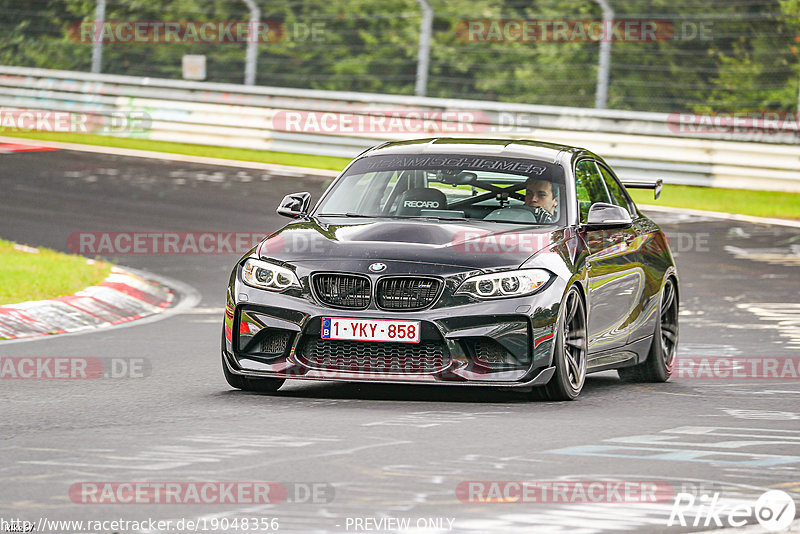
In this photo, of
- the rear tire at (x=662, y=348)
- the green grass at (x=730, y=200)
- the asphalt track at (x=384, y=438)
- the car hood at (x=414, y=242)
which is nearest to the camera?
the asphalt track at (x=384, y=438)

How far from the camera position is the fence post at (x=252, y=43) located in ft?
89.1

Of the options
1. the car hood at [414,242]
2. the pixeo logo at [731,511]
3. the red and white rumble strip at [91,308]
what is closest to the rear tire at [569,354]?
the car hood at [414,242]

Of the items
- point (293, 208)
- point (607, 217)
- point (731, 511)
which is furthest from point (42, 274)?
point (731, 511)

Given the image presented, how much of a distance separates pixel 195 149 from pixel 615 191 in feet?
55.6

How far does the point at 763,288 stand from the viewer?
54.1 ft

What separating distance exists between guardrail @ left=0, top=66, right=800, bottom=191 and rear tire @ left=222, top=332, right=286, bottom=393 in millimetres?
15092

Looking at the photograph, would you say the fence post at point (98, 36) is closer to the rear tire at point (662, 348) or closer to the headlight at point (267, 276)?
the rear tire at point (662, 348)

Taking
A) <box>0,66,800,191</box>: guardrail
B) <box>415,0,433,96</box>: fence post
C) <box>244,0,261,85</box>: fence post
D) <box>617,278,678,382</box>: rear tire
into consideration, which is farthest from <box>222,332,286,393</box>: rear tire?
<box>244,0,261,85</box>: fence post

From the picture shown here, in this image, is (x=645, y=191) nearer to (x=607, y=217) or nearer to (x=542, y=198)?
(x=542, y=198)

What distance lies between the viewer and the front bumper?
9234 millimetres

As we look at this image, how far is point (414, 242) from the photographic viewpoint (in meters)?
9.62

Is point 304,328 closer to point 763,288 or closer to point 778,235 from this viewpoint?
point 763,288

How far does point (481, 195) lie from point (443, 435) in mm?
2736

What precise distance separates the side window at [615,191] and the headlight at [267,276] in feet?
9.52
